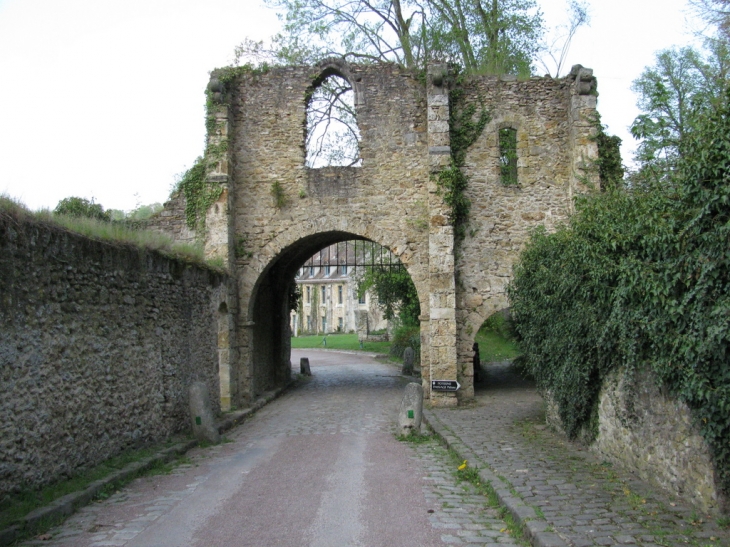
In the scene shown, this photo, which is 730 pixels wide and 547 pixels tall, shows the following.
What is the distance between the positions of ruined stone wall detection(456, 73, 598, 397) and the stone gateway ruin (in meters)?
0.02

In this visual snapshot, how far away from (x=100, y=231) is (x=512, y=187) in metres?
10.0

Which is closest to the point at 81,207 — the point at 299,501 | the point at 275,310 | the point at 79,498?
the point at 275,310

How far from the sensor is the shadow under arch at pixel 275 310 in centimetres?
1562

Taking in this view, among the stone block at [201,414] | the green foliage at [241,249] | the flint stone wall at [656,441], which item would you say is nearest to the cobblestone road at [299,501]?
the stone block at [201,414]

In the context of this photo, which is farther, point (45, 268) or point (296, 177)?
point (296, 177)

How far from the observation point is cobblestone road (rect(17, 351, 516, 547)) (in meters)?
5.40

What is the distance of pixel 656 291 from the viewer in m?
5.85

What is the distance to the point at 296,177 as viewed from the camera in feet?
51.3

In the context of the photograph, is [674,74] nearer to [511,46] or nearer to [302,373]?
[511,46]

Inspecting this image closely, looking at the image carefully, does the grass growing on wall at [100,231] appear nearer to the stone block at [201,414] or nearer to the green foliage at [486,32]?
the stone block at [201,414]

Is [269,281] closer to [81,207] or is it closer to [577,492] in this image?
[81,207]

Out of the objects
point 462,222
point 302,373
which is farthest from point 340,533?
point 302,373

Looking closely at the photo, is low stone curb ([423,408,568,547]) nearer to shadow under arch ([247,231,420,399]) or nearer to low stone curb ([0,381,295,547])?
low stone curb ([0,381,295,547])

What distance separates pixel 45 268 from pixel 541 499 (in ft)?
17.3
